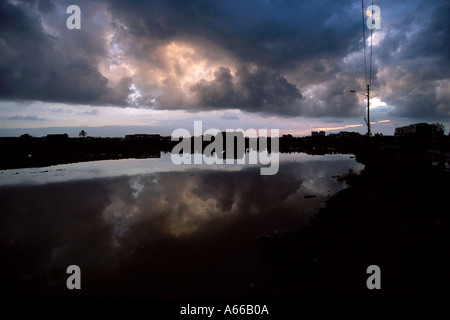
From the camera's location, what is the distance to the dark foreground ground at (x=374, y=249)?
596 centimetres

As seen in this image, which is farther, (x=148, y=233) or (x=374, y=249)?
(x=148, y=233)

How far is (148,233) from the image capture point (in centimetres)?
1105

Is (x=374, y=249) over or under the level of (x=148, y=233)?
over

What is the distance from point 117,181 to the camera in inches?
893

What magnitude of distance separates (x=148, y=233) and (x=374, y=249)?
992cm

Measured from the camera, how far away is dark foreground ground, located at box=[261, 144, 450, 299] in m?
5.96

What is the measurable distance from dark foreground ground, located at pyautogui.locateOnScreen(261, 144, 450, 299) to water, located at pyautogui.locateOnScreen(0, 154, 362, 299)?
1130mm

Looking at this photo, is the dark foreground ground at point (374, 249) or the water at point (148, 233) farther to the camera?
the water at point (148, 233)

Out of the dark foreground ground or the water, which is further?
the water

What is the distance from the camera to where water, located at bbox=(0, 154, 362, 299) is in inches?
291

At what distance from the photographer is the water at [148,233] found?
7.39 meters

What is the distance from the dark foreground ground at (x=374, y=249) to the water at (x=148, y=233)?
113 cm
